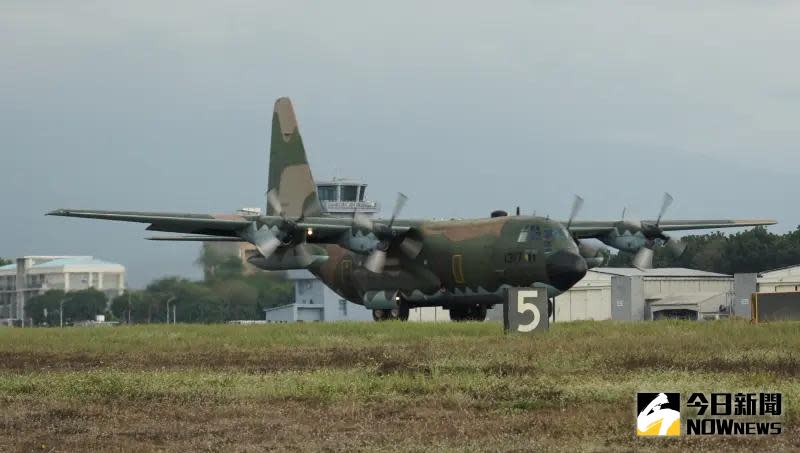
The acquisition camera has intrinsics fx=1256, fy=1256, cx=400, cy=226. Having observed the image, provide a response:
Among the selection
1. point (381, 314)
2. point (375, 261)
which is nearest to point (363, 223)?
point (375, 261)

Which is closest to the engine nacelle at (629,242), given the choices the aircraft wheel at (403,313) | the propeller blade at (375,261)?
the aircraft wheel at (403,313)

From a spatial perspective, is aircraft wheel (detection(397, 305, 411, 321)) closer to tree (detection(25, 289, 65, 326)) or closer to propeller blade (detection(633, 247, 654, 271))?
propeller blade (detection(633, 247, 654, 271))

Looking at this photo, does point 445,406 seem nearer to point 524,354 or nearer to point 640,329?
point 524,354

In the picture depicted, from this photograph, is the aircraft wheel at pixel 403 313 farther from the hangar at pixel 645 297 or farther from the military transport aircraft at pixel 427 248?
the hangar at pixel 645 297

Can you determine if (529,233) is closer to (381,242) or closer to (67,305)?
(381,242)

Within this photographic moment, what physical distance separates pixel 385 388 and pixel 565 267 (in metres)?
25.7

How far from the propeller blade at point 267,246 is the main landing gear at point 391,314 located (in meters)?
7.24

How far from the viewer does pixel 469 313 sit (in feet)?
173

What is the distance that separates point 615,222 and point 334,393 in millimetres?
36411

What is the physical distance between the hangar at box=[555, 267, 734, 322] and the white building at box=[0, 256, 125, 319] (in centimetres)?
2939

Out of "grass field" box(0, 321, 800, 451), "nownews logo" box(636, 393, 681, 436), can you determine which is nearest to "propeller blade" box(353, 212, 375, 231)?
"grass field" box(0, 321, 800, 451)

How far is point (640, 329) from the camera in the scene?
1412 inches

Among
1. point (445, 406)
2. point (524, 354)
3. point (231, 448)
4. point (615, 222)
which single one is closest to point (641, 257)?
point (615, 222)

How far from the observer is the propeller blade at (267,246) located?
4762 cm
